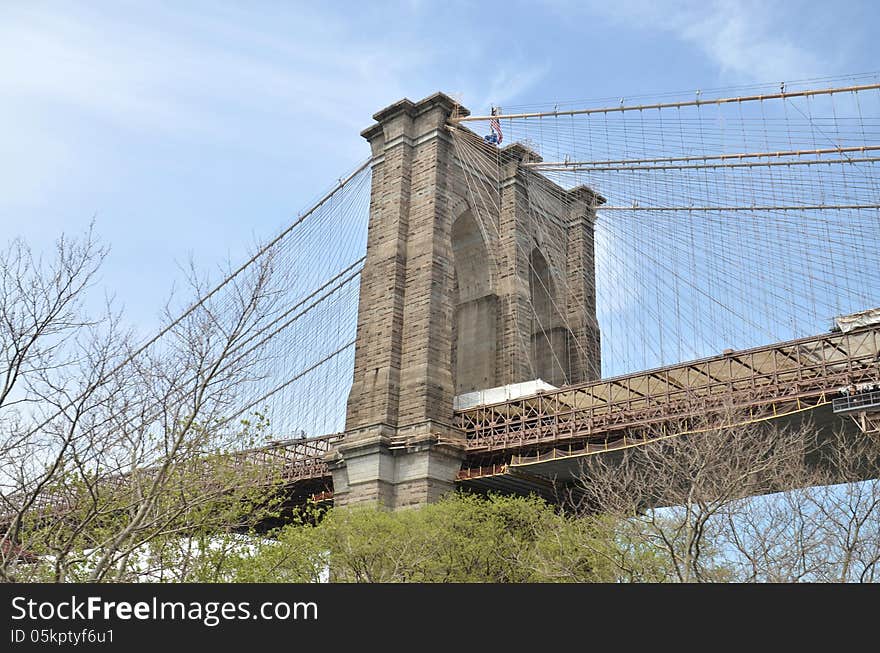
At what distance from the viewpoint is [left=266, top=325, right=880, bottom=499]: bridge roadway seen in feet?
90.1

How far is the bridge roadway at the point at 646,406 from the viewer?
90.1 ft

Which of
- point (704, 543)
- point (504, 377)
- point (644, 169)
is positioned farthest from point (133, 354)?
point (644, 169)

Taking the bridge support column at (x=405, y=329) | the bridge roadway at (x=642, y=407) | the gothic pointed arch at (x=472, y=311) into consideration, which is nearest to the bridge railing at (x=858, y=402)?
the bridge roadway at (x=642, y=407)

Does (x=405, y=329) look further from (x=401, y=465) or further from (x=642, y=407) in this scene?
(x=642, y=407)

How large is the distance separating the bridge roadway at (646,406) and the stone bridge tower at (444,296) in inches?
69.0

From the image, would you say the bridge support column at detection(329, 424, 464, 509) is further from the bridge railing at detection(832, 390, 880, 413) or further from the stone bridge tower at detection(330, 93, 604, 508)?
the bridge railing at detection(832, 390, 880, 413)

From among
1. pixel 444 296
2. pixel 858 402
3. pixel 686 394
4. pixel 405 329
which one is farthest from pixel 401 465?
pixel 858 402

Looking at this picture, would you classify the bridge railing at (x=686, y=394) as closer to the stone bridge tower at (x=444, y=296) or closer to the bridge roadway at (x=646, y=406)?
the bridge roadway at (x=646, y=406)

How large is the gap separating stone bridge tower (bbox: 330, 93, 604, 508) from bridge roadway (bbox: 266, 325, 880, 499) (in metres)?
1.75

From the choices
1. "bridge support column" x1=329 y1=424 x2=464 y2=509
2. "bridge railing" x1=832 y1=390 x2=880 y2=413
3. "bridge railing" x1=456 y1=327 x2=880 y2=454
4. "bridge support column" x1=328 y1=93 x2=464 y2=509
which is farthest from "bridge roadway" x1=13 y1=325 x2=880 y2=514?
"bridge support column" x1=328 y1=93 x2=464 y2=509

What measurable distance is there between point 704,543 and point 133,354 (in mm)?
13847
